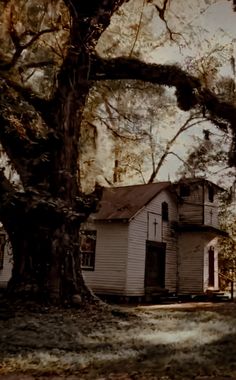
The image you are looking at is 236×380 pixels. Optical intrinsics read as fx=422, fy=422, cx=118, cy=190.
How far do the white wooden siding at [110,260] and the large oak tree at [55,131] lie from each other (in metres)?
8.51

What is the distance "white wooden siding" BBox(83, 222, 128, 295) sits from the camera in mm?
21141

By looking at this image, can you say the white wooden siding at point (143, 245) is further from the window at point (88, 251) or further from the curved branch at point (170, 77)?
the curved branch at point (170, 77)

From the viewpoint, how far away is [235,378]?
149 inches

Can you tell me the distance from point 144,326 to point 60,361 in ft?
13.9

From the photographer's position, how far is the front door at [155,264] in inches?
912

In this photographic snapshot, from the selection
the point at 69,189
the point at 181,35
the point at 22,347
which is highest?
the point at 181,35

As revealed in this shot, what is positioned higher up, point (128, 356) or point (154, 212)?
point (154, 212)

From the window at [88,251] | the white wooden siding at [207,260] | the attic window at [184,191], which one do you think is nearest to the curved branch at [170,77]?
the window at [88,251]

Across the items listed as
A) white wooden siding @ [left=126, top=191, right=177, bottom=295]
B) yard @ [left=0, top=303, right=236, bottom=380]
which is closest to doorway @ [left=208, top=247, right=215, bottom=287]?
white wooden siding @ [left=126, top=191, right=177, bottom=295]

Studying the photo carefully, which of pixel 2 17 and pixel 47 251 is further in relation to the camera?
pixel 2 17

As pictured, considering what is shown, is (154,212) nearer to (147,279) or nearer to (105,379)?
(147,279)

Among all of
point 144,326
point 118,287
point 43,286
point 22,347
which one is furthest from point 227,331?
point 118,287

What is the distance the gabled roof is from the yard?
454 inches

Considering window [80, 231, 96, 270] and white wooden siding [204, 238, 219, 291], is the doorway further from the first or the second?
window [80, 231, 96, 270]
